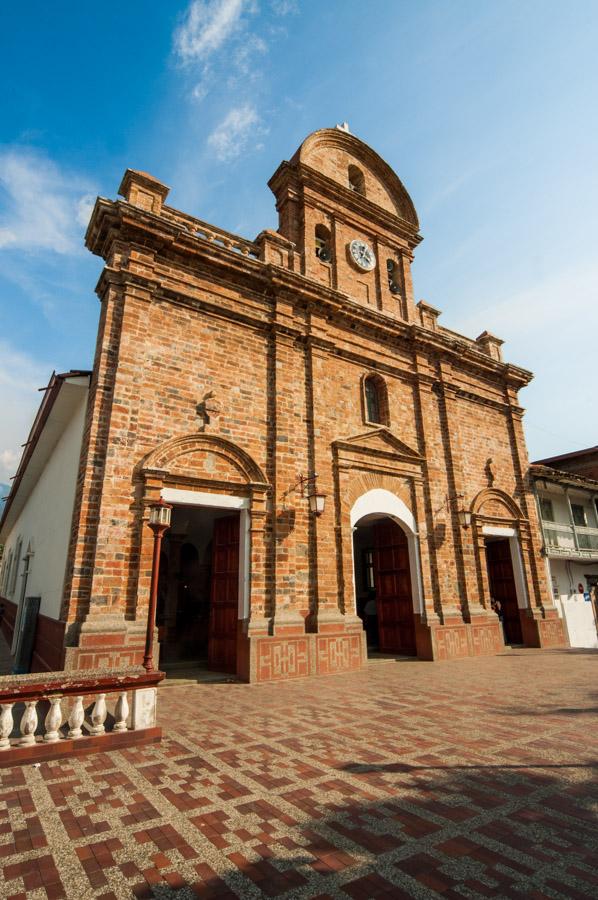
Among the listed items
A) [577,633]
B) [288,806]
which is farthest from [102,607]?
[577,633]

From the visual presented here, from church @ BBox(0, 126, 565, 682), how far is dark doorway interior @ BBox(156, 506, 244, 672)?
6 centimetres

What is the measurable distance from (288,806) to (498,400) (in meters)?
15.8

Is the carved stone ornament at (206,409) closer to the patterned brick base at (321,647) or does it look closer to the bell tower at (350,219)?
the patterned brick base at (321,647)

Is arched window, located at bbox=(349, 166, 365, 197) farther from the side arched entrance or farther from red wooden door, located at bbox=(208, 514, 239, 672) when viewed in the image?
red wooden door, located at bbox=(208, 514, 239, 672)

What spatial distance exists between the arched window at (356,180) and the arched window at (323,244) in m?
2.64

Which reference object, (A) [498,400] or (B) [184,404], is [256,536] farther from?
(A) [498,400]

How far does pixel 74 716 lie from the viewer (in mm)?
4922

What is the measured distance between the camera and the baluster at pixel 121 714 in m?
5.13

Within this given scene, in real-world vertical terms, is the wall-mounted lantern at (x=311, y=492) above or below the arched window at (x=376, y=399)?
below

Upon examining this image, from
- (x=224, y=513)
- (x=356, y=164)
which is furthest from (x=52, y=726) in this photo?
(x=356, y=164)

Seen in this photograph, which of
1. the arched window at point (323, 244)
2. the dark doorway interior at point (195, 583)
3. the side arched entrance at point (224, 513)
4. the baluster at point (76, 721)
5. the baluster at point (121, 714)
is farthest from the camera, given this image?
the arched window at point (323, 244)

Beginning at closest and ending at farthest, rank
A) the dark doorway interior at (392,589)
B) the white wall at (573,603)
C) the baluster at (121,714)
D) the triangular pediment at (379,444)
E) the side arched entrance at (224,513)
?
the baluster at (121,714), the side arched entrance at (224,513), the triangular pediment at (379,444), the dark doorway interior at (392,589), the white wall at (573,603)

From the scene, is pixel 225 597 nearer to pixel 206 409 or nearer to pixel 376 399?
pixel 206 409

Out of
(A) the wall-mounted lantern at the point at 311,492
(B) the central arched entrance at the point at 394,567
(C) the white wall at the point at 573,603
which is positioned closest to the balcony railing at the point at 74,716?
(A) the wall-mounted lantern at the point at 311,492
